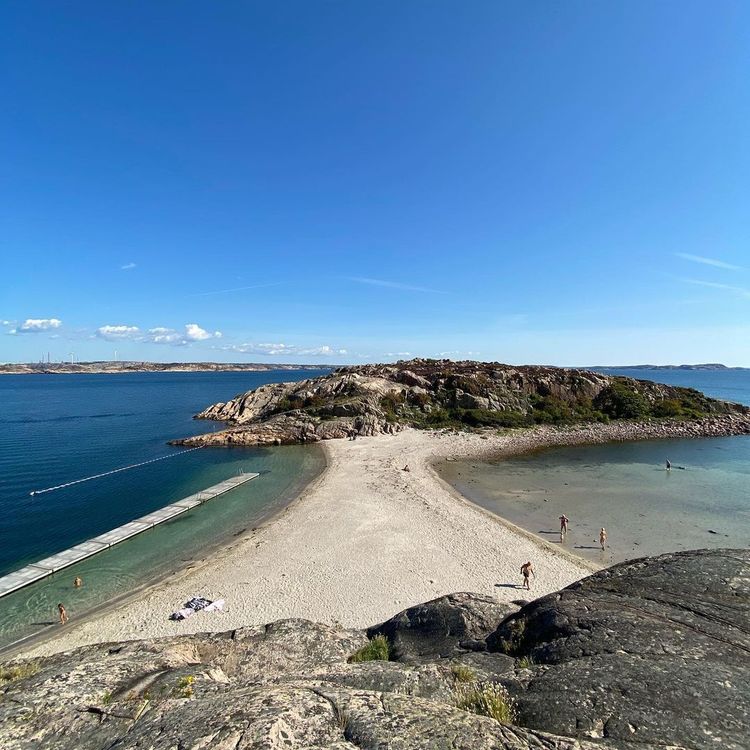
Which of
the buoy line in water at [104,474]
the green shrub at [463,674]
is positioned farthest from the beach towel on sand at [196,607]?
the buoy line in water at [104,474]

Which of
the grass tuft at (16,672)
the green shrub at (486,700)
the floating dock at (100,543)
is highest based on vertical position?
Result: the green shrub at (486,700)

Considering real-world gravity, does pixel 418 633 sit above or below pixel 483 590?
above

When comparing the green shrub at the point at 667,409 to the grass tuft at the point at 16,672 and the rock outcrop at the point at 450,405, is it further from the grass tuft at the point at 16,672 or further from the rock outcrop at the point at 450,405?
the grass tuft at the point at 16,672

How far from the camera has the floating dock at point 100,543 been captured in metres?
21.7

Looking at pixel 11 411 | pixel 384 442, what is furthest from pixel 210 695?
pixel 11 411

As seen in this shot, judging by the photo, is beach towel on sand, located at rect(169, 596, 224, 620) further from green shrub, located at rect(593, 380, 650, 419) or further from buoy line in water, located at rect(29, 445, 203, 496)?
green shrub, located at rect(593, 380, 650, 419)

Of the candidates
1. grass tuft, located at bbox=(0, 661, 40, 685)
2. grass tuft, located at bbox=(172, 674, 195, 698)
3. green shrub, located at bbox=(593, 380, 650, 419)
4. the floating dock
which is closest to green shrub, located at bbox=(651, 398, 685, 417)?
green shrub, located at bbox=(593, 380, 650, 419)

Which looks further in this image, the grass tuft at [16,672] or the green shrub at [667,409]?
the green shrub at [667,409]

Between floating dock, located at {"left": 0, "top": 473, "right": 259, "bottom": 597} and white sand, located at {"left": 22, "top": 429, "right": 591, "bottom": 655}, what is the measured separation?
6.43 metres

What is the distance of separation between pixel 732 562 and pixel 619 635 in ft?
13.5

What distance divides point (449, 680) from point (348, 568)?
16.6 m

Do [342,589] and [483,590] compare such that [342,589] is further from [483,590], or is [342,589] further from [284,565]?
[483,590]

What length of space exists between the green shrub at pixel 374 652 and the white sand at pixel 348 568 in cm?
899

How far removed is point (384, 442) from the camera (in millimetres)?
55125
